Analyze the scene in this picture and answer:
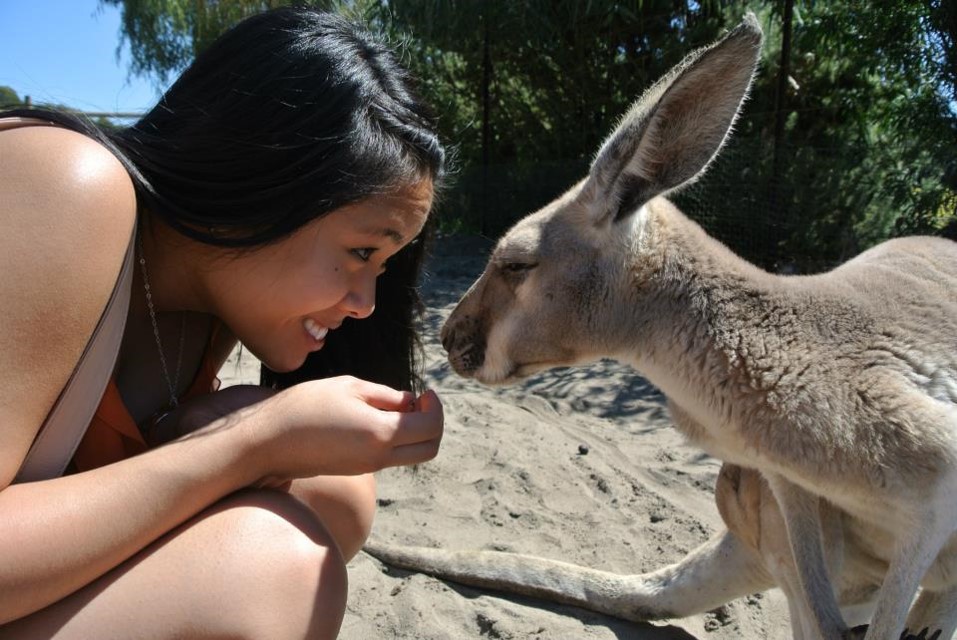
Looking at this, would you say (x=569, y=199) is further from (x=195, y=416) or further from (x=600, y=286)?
(x=195, y=416)

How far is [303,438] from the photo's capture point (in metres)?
1.31

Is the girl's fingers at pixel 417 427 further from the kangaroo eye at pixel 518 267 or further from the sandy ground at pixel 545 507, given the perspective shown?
the sandy ground at pixel 545 507

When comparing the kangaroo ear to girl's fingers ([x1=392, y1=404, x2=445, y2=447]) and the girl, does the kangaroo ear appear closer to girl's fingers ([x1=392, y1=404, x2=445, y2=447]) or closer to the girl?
the girl

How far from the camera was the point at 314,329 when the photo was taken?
1.55 meters

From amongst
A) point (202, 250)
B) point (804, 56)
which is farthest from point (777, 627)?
point (804, 56)

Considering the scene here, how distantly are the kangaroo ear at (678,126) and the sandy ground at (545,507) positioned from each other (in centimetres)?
121

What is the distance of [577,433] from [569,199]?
68.1 inches

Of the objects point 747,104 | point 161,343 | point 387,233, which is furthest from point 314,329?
point 747,104

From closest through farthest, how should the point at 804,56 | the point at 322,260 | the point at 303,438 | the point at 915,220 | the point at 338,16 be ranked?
the point at 303,438 < the point at 322,260 < the point at 338,16 < the point at 915,220 < the point at 804,56

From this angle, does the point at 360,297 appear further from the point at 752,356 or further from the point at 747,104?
the point at 747,104

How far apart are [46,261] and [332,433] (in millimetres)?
508

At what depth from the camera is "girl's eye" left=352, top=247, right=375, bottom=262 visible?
150 cm

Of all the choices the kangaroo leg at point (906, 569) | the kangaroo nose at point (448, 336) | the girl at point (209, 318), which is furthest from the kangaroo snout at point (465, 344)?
the kangaroo leg at point (906, 569)

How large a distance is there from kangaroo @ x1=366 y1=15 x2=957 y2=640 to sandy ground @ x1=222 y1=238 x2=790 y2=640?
0.85 feet
